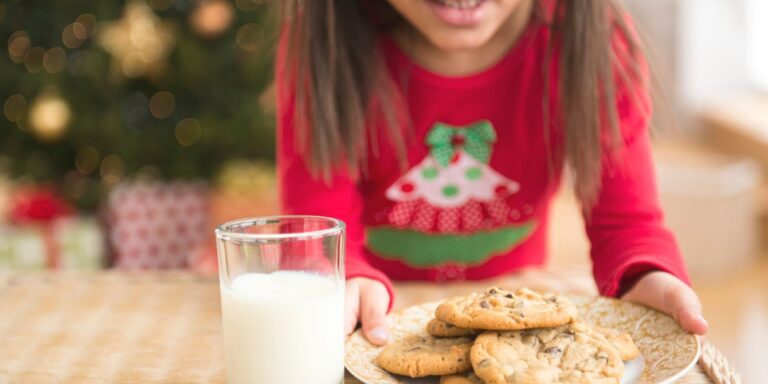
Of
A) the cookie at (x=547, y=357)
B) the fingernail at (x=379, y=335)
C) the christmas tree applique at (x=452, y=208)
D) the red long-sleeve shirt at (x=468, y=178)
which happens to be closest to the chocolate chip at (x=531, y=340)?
the cookie at (x=547, y=357)

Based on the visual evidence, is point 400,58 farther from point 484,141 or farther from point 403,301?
point 403,301

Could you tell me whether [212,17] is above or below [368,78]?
above

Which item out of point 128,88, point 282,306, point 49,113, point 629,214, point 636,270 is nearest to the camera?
point 282,306

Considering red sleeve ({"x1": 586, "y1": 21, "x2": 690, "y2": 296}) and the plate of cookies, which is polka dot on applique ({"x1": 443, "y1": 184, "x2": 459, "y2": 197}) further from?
the plate of cookies

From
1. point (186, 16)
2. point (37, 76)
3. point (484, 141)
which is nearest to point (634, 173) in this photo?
point (484, 141)

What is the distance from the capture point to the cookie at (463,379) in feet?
1.88

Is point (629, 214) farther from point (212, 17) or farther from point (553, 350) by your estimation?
point (212, 17)

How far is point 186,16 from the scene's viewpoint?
224 cm

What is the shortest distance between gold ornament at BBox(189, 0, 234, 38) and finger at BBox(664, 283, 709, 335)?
1760mm

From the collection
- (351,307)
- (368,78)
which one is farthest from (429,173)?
(351,307)

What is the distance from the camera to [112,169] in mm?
2346

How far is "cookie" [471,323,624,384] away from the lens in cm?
55

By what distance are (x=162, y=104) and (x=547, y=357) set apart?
1946 mm

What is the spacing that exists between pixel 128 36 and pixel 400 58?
1.33 meters
